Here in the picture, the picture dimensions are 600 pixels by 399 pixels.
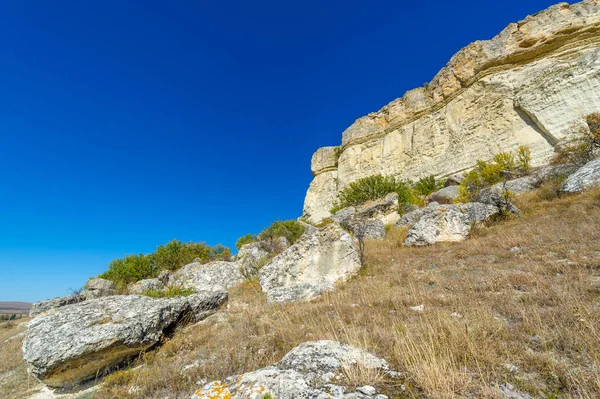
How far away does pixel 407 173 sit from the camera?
28.8 metres

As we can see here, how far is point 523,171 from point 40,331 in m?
23.4

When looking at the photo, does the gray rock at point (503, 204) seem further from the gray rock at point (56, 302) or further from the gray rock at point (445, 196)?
the gray rock at point (56, 302)

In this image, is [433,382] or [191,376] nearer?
[433,382]

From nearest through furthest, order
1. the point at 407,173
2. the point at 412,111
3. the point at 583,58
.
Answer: the point at 583,58, the point at 407,173, the point at 412,111

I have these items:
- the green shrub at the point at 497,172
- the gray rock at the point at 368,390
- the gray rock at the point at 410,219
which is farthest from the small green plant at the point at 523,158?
the gray rock at the point at 368,390

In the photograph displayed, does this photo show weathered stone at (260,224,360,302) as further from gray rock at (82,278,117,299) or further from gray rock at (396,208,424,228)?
gray rock at (82,278,117,299)

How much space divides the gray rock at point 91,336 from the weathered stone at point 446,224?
25.6 feet

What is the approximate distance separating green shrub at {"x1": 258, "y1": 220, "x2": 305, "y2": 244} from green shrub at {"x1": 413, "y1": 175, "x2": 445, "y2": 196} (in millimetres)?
14167

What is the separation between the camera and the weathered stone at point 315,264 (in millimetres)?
6746

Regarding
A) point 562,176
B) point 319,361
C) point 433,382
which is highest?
point 562,176

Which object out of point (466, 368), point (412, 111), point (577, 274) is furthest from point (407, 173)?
point (466, 368)

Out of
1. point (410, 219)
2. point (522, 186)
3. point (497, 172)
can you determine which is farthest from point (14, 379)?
point (497, 172)

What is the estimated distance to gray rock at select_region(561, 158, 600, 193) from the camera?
9.01m

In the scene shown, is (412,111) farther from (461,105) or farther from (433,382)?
(433,382)
